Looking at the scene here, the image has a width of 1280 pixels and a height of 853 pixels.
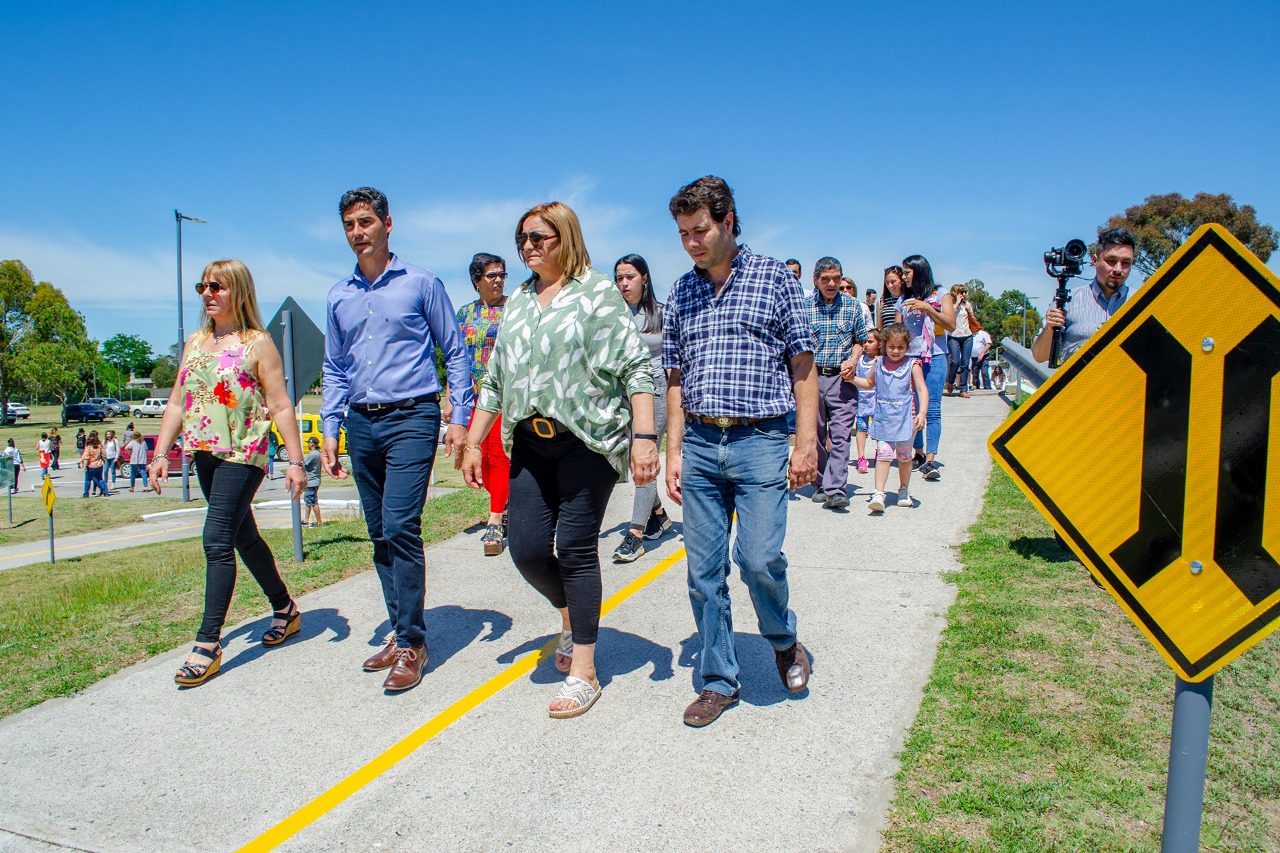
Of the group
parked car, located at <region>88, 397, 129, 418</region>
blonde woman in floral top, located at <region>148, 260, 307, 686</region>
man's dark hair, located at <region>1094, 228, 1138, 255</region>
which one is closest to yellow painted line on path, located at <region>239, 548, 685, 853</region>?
blonde woman in floral top, located at <region>148, 260, 307, 686</region>

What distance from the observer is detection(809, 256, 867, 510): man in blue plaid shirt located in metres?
7.50

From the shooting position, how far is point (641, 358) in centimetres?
375

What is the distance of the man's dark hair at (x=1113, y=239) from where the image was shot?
499 cm

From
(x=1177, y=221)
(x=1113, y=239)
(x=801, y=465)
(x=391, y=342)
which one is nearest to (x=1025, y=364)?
(x=1113, y=239)

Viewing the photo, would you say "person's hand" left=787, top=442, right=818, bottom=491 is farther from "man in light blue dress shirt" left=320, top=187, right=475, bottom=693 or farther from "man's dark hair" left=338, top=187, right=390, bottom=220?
"man's dark hair" left=338, top=187, right=390, bottom=220

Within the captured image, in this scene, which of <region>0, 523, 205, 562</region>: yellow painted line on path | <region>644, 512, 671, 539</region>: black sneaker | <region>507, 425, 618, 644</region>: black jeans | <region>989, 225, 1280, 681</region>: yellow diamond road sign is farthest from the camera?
<region>0, 523, 205, 562</region>: yellow painted line on path

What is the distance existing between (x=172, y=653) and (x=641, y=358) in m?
3.00

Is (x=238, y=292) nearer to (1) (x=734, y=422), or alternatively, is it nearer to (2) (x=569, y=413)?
(2) (x=569, y=413)

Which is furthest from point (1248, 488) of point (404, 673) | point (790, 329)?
point (404, 673)

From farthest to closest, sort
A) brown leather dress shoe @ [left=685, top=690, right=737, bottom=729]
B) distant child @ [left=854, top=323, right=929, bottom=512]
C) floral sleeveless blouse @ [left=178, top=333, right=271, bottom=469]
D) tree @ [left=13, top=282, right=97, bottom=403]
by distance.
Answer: tree @ [left=13, top=282, right=97, bottom=403]
distant child @ [left=854, top=323, right=929, bottom=512]
floral sleeveless blouse @ [left=178, top=333, right=271, bottom=469]
brown leather dress shoe @ [left=685, top=690, right=737, bottom=729]

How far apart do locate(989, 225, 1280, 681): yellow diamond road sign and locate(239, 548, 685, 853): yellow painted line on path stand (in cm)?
252

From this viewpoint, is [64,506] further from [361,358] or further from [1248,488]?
[1248,488]

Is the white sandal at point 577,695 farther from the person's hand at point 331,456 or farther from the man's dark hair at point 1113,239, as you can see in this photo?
the man's dark hair at point 1113,239

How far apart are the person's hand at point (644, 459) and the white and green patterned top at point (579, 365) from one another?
0.35ft
